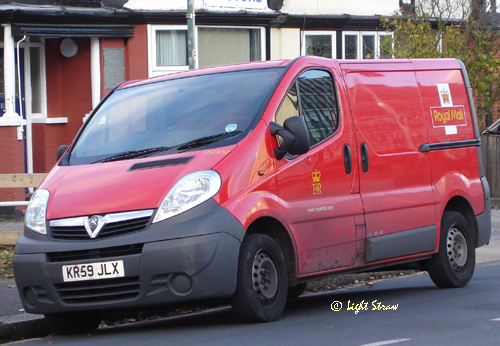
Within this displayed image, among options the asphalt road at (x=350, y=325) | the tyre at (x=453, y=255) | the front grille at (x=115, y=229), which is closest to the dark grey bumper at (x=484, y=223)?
the tyre at (x=453, y=255)

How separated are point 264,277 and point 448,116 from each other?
359 centimetres

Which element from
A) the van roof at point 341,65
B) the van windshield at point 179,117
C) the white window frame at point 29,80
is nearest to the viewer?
the van windshield at point 179,117

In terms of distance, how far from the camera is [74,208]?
25.1 ft

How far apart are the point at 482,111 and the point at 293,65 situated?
16.5 meters

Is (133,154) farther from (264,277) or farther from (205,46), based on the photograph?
(205,46)

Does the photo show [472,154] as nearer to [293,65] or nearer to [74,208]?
[293,65]

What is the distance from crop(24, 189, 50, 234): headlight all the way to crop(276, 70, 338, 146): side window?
6.48 feet

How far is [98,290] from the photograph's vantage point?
24.7 ft

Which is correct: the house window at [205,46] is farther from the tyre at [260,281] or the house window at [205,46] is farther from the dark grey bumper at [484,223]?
the tyre at [260,281]

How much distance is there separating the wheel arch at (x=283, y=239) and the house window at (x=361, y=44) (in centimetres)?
1715

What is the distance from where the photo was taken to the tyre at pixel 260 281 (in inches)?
296

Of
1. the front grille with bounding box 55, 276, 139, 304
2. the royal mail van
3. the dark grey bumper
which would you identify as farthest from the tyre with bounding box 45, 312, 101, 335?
the dark grey bumper

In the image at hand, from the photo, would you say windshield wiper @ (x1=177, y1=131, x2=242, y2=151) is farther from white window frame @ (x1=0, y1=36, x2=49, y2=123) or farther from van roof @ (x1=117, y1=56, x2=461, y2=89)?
white window frame @ (x1=0, y1=36, x2=49, y2=123)

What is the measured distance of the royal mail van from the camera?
24.2 ft
